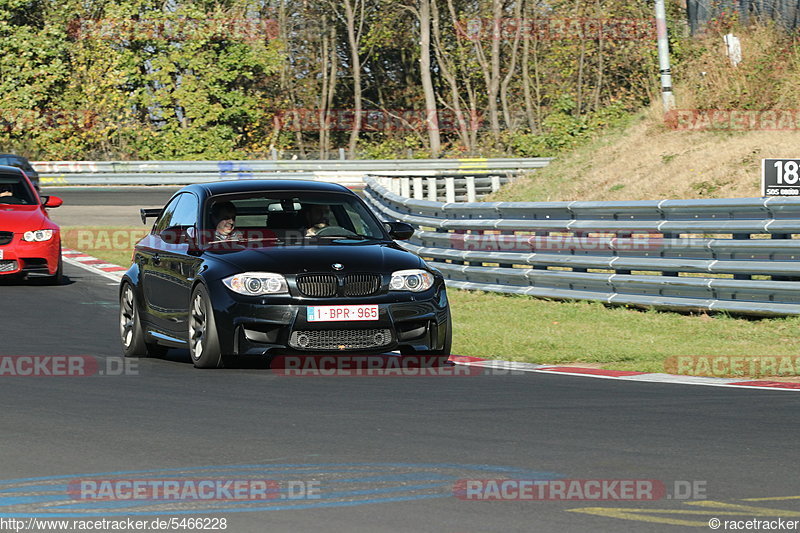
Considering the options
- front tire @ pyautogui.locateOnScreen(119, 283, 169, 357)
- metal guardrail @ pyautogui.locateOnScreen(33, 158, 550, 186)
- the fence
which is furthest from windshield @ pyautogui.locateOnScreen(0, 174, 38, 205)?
metal guardrail @ pyautogui.locateOnScreen(33, 158, 550, 186)

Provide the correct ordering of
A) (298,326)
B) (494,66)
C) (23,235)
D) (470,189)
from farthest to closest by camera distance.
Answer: (494,66)
(470,189)
(23,235)
(298,326)

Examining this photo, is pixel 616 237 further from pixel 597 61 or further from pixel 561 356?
pixel 597 61

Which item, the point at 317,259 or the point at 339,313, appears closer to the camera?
the point at 339,313

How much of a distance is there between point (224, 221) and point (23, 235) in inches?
305

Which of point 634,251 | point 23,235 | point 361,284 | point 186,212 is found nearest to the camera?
point 361,284

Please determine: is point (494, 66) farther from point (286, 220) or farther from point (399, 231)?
point (286, 220)

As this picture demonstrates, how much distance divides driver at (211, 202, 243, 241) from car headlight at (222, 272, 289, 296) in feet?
3.10

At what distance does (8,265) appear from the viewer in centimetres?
1805

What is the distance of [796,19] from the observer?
27.6m

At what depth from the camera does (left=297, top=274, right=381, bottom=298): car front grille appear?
10273 mm

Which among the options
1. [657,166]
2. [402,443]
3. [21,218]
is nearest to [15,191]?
[21,218]

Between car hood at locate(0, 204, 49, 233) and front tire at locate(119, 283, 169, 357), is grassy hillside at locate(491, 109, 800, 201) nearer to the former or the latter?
car hood at locate(0, 204, 49, 233)

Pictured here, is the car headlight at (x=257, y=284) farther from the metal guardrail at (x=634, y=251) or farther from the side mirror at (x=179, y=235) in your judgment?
the metal guardrail at (x=634, y=251)

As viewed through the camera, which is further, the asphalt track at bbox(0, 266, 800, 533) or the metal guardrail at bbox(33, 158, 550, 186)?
the metal guardrail at bbox(33, 158, 550, 186)
